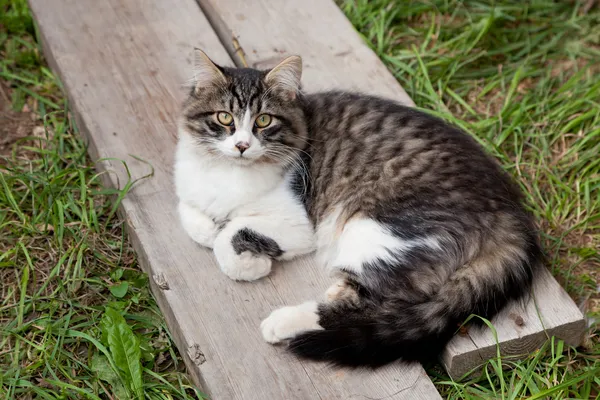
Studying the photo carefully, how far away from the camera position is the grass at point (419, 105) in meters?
3.10

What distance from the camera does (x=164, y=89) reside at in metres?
4.12

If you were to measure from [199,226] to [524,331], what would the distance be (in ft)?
4.93

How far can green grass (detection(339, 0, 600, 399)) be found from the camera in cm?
370

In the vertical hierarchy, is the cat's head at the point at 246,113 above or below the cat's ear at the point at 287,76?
below

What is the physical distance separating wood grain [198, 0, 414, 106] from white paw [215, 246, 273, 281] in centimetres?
129

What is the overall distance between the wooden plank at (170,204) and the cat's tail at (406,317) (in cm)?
9

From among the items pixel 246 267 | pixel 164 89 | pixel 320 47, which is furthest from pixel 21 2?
pixel 246 267

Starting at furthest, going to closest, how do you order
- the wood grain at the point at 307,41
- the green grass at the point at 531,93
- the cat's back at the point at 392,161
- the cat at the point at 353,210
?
the wood grain at the point at 307,41, the green grass at the point at 531,93, the cat's back at the point at 392,161, the cat at the point at 353,210

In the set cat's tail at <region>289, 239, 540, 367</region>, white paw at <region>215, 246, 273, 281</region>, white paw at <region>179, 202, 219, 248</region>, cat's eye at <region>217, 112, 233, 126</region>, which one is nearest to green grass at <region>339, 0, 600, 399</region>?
cat's tail at <region>289, 239, 540, 367</region>

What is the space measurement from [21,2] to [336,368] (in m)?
3.35

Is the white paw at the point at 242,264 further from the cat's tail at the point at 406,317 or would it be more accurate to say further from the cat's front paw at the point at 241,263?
the cat's tail at the point at 406,317

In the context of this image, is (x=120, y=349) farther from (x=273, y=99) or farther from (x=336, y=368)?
(x=273, y=99)

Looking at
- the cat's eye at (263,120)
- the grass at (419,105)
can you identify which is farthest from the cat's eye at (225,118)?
the grass at (419,105)

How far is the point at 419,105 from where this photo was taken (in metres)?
4.48
